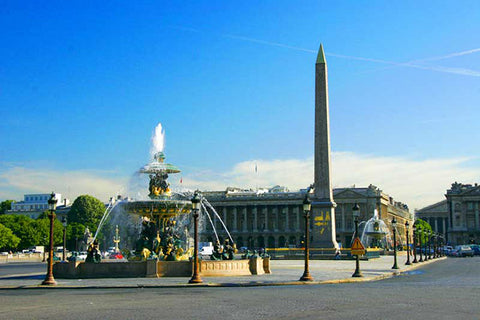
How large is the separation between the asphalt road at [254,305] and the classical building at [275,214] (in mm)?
127168

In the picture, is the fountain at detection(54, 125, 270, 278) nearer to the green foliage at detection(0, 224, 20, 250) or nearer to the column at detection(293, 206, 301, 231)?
the green foliage at detection(0, 224, 20, 250)

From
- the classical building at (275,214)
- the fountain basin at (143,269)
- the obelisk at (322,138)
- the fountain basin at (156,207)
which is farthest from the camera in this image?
the classical building at (275,214)

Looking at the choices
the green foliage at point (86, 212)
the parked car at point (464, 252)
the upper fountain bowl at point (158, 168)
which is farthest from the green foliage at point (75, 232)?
the upper fountain bowl at point (158, 168)

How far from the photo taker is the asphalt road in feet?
47.0

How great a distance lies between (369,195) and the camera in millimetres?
147625

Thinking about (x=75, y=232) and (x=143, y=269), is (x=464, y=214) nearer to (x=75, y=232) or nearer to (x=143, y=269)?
(x=75, y=232)

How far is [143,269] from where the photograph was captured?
97.3 ft

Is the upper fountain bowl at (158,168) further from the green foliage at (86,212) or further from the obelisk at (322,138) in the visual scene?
A: the green foliage at (86,212)

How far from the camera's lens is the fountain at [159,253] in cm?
2998

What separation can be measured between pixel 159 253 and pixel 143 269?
3537 mm

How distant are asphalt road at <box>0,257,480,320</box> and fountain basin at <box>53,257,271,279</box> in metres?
7.83

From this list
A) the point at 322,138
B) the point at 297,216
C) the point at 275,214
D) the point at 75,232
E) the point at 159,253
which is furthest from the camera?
the point at 275,214

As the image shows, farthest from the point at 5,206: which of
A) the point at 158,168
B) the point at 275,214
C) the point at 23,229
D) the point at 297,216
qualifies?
the point at 158,168

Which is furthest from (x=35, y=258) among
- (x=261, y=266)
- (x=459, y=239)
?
(x=459, y=239)
